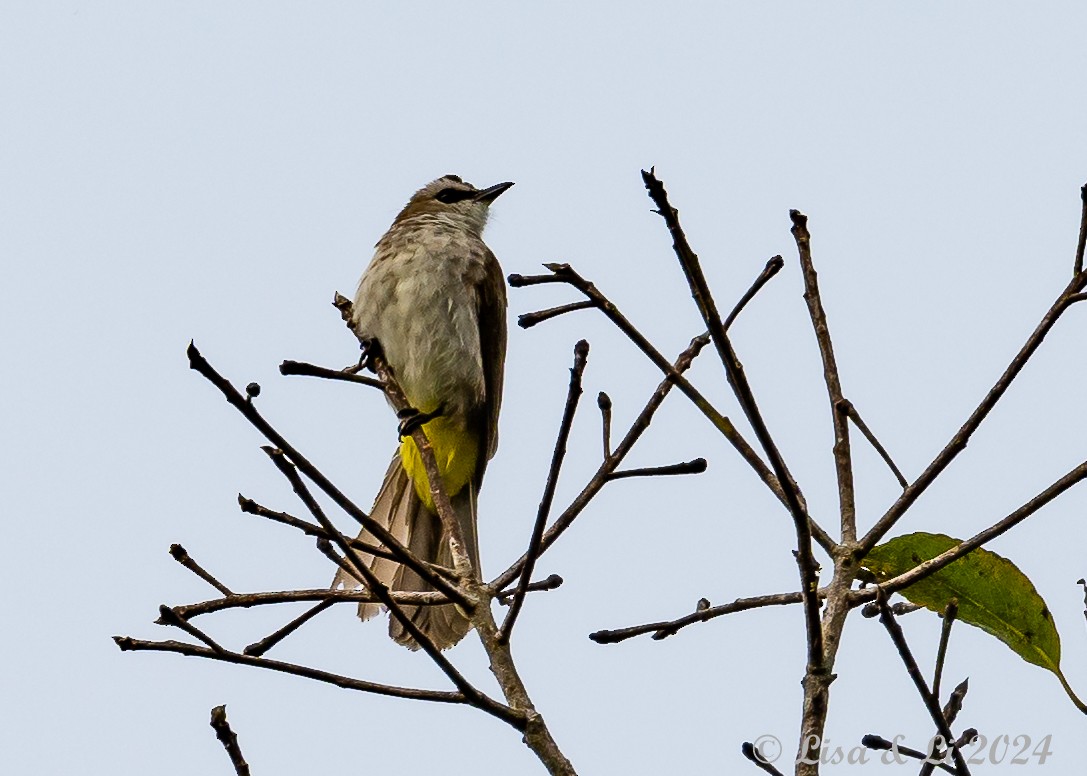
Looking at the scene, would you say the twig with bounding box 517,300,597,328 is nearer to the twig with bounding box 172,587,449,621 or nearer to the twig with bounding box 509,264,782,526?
the twig with bounding box 509,264,782,526

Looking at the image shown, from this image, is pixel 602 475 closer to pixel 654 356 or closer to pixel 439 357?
pixel 654 356

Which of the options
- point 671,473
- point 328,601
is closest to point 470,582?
point 328,601

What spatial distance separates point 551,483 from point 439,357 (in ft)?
12.7

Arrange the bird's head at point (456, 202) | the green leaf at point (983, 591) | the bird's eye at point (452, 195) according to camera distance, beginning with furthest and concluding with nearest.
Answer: the bird's eye at point (452, 195) → the bird's head at point (456, 202) → the green leaf at point (983, 591)

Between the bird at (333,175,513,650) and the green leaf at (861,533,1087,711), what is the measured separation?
133 inches

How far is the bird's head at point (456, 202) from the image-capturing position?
7672mm

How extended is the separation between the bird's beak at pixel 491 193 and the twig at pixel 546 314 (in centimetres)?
546

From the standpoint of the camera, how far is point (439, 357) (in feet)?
21.3

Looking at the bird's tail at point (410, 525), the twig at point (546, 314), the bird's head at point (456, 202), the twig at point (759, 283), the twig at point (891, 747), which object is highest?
the bird's head at point (456, 202)

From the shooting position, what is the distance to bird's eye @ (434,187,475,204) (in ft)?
26.1

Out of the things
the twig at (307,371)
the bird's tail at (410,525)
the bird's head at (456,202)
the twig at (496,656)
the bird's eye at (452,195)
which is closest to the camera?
the twig at (496,656)

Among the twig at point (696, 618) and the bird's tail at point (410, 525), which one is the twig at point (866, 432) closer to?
the twig at point (696, 618)

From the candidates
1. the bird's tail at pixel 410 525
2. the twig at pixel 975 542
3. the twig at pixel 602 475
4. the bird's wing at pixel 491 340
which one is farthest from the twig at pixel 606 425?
the bird's wing at pixel 491 340

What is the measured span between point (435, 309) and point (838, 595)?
415cm
